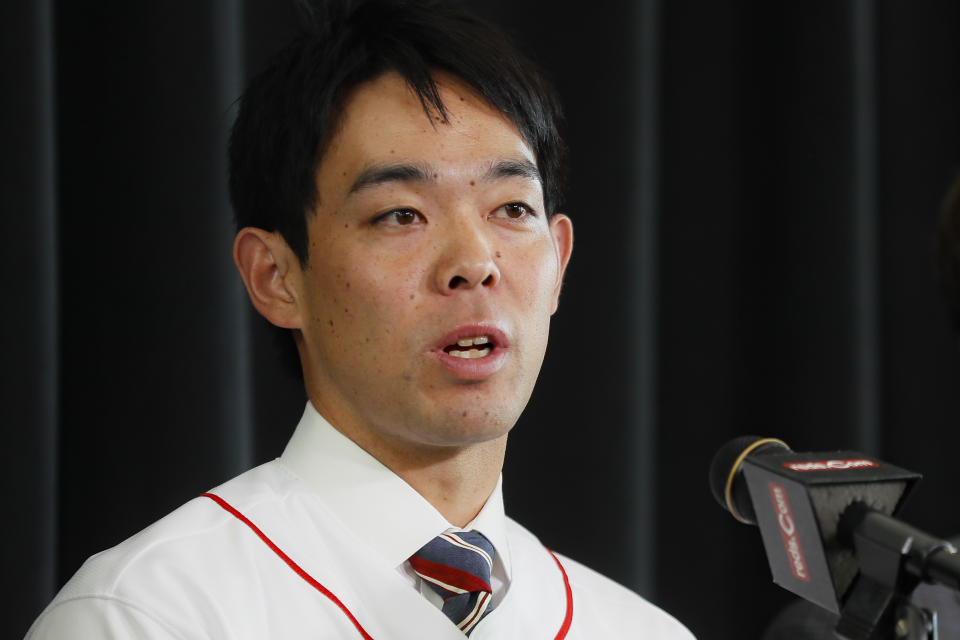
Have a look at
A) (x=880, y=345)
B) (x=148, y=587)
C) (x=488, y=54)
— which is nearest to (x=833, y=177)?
(x=880, y=345)

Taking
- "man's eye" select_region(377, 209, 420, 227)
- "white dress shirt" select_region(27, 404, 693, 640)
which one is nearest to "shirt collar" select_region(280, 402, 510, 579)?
"white dress shirt" select_region(27, 404, 693, 640)

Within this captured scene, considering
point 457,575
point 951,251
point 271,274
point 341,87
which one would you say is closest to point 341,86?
point 341,87

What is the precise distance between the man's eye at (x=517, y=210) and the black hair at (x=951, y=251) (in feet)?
1.43

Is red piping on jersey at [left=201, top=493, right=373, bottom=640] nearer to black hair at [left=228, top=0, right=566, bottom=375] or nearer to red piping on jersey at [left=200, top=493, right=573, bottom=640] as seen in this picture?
red piping on jersey at [left=200, top=493, right=573, bottom=640]

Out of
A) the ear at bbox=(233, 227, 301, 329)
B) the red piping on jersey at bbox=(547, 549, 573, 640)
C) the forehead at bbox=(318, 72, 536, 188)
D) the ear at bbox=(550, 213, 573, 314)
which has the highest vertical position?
the forehead at bbox=(318, 72, 536, 188)

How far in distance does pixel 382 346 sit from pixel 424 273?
0.29ft

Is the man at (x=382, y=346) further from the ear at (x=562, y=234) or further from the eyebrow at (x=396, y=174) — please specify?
the ear at (x=562, y=234)

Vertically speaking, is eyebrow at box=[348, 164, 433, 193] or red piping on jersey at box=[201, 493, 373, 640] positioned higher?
eyebrow at box=[348, 164, 433, 193]

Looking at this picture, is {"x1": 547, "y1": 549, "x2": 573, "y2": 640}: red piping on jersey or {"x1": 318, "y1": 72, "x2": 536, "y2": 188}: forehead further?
{"x1": 547, "y1": 549, "x2": 573, "y2": 640}: red piping on jersey

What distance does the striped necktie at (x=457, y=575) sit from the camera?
3.80 feet

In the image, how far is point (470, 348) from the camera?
115 centimetres

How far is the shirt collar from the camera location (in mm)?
1168

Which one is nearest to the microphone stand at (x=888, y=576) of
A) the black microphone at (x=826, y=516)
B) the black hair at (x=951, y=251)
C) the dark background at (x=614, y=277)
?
the black microphone at (x=826, y=516)

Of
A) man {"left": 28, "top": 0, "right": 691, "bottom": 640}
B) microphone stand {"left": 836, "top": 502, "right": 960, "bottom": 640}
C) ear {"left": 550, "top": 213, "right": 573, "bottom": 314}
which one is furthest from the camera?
ear {"left": 550, "top": 213, "right": 573, "bottom": 314}
